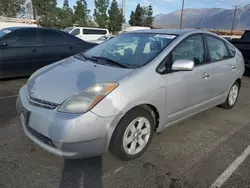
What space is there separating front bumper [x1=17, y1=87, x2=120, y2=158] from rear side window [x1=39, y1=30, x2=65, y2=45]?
4.59m

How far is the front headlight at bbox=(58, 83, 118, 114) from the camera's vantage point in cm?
231

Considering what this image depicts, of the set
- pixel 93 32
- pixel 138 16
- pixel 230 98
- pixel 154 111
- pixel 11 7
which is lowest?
pixel 230 98

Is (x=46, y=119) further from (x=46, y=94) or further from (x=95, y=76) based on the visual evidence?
(x=95, y=76)

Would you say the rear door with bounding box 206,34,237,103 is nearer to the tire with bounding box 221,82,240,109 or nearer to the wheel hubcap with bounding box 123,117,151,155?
the tire with bounding box 221,82,240,109

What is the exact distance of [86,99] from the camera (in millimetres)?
2350

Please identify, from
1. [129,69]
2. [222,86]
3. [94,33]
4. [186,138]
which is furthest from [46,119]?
[94,33]

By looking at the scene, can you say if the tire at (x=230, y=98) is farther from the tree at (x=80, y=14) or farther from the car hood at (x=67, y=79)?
the tree at (x=80, y=14)

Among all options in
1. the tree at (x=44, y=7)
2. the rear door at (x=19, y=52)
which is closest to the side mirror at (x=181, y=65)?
the rear door at (x=19, y=52)

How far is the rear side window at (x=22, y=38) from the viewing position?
6.03 meters

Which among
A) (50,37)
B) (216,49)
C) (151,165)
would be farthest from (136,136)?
(50,37)

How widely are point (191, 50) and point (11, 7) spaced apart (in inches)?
1459

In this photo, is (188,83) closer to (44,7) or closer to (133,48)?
(133,48)

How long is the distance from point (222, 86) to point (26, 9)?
129 feet

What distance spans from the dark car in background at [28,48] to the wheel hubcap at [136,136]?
4591 mm
